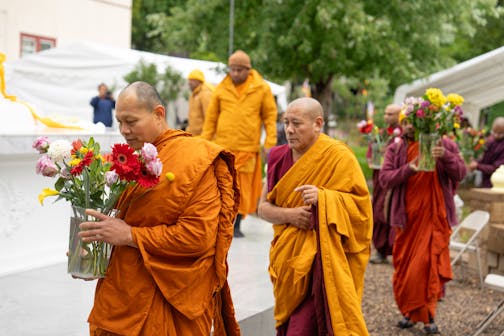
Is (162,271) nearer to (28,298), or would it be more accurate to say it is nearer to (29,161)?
(28,298)

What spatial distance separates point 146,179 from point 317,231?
1610 mm

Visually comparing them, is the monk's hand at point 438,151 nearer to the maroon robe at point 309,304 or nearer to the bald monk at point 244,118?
the bald monk at point 244,118

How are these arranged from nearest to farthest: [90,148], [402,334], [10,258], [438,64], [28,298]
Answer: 1. [90,148]
2. [28,298]
3. [10,258]
4. [402,334]
5. [438,64]

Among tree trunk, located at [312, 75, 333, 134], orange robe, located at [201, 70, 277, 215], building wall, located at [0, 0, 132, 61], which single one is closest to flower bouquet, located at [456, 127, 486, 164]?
tree trunk, located at [312, 75, 333, 134]

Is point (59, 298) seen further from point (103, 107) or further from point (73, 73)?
point (73, 73)

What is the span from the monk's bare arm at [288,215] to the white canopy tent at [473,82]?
9.73m

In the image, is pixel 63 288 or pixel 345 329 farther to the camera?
pixel 63 288

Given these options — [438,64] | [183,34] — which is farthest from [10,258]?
[438,64]

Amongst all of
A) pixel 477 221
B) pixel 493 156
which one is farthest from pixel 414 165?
pixel 493 156

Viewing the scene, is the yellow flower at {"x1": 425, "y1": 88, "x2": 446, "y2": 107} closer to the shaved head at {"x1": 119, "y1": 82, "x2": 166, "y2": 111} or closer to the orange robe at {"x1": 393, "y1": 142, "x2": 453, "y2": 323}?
the orange robe at {"x1": 393, "y1": 142, "x2": 453, "y2": 323}

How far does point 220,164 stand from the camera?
3443 millimetres

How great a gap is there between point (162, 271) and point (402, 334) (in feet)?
13.3

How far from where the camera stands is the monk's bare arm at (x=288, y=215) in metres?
4.39

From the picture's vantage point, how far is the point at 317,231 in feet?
14.3
